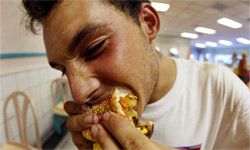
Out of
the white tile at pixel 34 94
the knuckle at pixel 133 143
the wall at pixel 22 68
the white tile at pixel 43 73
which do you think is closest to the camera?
the knuckle at pixel 133 143

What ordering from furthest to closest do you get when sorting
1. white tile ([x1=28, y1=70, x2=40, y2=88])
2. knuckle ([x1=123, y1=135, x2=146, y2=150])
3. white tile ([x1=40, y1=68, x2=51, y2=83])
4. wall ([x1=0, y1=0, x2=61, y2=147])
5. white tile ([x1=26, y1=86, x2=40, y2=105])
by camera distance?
white tile ([x1=26, y1=86, x2=40, y2=105]), white tile ([x1=28, y1=70, x2=40, y2=88]), white tile ([x1=40, y1=68, x2=51, y2=83]), wall ([x1=0, y1=0, x2=61, y2=147]), knuckle ([x1=123, y1=135, x2=146, y2=150])

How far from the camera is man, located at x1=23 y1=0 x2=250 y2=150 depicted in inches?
11.3

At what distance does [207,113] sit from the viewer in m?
0.43

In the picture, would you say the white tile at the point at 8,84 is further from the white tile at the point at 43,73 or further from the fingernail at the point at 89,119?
the fingernail at the point at 89,119

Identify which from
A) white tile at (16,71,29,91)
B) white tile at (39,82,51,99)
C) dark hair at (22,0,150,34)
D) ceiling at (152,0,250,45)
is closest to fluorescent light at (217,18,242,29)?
ceiling at (152,0,250,45)

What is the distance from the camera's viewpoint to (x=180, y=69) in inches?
20.1

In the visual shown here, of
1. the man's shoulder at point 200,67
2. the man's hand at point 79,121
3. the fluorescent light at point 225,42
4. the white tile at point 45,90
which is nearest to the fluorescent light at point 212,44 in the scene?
the fluorescent light at point 225,42

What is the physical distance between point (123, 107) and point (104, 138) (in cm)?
5

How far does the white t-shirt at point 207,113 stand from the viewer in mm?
419

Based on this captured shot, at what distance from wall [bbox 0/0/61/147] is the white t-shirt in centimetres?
30

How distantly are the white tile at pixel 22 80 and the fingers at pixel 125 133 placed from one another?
1040 millimetres

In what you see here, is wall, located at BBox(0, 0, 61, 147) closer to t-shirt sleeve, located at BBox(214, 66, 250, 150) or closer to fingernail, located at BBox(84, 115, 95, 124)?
fingernail, located at BBox(84, 115, 95, 124)

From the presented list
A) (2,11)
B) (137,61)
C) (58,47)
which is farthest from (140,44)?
(2,11)

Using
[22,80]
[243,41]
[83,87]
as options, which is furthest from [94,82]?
[22,80]
